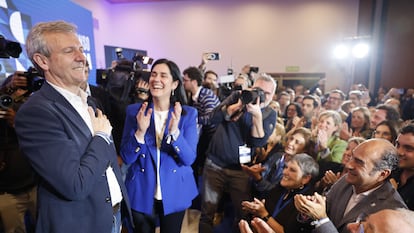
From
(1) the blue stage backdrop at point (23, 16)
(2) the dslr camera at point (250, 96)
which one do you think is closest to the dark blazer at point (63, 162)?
(2) the dslr camera at point (250, 96)

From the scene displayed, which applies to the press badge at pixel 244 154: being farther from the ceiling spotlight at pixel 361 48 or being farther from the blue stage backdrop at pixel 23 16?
the ceiling spotlight at pixel 361 48

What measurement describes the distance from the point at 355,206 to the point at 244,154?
880 millimetres

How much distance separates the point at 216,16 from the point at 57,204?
27.4ft

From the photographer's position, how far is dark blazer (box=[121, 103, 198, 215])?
4.72ft

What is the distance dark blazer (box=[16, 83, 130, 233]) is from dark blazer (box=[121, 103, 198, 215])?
44 cm

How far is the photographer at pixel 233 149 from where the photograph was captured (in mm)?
2023

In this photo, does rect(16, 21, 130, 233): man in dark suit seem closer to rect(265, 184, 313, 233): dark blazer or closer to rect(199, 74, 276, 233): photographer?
rect(265, 184, 313, 233): dark blazer

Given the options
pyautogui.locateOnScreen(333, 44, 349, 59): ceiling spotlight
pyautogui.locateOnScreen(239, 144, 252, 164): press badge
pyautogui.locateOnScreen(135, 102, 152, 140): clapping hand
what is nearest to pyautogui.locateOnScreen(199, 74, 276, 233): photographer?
pyautogui.locateOnScreen(239, 144, 252, 164): press badge

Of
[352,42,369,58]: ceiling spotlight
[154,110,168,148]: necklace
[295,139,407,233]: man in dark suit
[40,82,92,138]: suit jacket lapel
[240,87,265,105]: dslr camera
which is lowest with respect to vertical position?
[295,139,407,233]: man in dark suit

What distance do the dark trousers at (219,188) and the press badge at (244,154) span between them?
88mm

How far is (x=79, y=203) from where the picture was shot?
0.94 meters

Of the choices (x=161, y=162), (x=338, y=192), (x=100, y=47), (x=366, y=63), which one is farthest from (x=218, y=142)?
(x=100, y=47)

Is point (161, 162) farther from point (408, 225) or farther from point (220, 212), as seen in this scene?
point (220, 212)

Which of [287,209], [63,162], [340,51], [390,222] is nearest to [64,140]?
[63,162]
